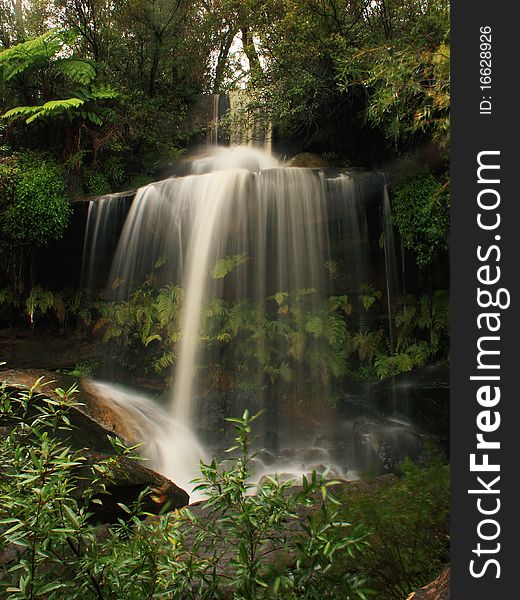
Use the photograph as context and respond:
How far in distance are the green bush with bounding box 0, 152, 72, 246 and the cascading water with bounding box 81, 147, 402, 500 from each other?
6.60 feet

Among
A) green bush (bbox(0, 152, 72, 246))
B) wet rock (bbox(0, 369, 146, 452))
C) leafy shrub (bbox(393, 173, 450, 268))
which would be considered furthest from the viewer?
green bush (bbox(0, 152, 72, 246))

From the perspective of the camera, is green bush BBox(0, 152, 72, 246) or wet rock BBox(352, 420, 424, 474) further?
green bush BBox(0, 152, 72, 246)

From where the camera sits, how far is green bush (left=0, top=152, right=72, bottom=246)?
9203 mm

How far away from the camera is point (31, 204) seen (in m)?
9.26

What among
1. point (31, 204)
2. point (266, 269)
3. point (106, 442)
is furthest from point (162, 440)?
point (31, 204)

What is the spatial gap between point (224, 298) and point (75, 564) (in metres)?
7.22

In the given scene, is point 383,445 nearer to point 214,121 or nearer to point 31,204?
point 31,204

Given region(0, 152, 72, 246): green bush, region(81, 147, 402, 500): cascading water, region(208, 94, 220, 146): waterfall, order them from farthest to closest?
region(208, 94, 220, 146): waterfall, region(0, 152, 72, 246): green bush, region(81, 147, 402, 500): cascading water

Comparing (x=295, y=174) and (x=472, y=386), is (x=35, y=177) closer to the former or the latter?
(x=295, y=174)

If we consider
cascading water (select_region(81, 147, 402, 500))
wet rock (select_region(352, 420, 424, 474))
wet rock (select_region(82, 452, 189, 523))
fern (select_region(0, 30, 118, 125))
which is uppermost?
fern (select_region(0, 30, 118, 125))

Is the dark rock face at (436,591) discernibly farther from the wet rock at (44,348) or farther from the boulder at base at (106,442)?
the wet rock at (44,348)

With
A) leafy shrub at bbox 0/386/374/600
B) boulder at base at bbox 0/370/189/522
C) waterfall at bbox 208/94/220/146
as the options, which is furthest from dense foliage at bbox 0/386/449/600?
waterfall at bbox 208/94/220/146

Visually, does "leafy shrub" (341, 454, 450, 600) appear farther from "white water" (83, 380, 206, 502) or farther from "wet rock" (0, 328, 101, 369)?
"wet rock" (0, 328, 101, 369)

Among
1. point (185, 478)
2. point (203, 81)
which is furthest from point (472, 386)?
point (203, 81)
